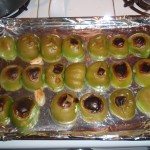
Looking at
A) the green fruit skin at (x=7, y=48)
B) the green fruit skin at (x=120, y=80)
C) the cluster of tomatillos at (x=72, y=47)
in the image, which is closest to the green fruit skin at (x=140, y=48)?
the cluster of tomatillos at (x=72, y=47)

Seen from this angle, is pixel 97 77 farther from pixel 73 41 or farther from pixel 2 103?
pixel 2 103

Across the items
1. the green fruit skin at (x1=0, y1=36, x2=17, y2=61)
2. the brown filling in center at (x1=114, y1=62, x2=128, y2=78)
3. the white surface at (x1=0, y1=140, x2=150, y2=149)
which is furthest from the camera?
the green fruit skin at (x1=0, y1=36, x2=17, y2=61)

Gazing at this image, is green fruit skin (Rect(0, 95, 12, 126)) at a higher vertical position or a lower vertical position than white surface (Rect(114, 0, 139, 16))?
lower

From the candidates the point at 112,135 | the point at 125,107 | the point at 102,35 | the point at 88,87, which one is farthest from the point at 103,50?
the point at 112,135

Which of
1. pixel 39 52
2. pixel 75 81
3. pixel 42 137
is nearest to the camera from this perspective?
pixel 42 137

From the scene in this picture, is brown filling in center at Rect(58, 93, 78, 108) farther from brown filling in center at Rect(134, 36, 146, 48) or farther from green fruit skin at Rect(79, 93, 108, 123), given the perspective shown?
brown filling in center at Rect(134, 36, 146, 48)

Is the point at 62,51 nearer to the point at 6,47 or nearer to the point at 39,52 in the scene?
the point at 39,52

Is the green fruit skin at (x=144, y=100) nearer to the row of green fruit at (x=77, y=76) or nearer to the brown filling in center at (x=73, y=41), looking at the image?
the row of green fruit at (x=77, y=76)

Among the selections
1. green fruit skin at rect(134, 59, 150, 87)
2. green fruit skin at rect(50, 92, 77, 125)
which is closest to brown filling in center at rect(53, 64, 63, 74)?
green fruit skin at rect(50, 92, 77, 125)
